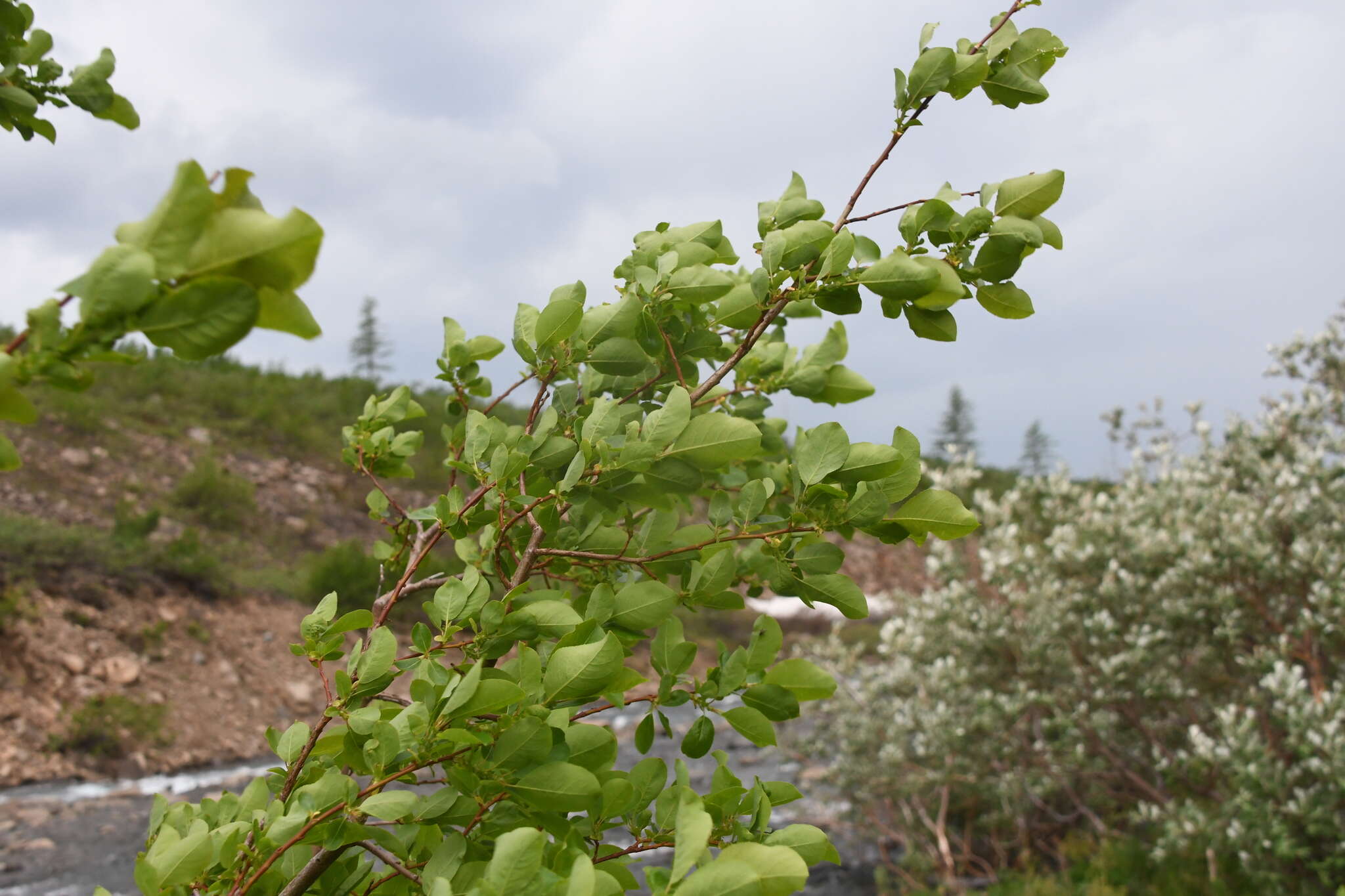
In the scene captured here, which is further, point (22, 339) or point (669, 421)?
point (669, 421)

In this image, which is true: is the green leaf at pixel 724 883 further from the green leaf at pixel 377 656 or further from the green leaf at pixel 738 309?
the green leaf at pixel 738 309

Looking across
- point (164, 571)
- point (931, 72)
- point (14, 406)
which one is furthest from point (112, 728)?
point (931, 72)

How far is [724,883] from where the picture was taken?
698 millimetres

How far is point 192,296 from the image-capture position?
574 mm

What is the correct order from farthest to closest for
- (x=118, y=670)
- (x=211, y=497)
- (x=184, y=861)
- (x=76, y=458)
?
(x=211, y=497) → (x=76, y=458) → (x=118, y=670) → (x=184, y=861)

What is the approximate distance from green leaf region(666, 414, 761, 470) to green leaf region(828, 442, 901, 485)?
0.11 m

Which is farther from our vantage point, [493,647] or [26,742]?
[26,742]

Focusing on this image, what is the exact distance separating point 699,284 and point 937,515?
1.38 ft

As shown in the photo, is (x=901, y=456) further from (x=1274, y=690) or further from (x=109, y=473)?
(x=109, y=473)

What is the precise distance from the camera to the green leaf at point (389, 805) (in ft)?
2.80

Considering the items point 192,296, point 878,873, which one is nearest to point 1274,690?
point 878,873

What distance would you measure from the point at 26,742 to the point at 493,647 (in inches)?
359

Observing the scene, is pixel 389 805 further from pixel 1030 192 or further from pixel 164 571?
pixel 164 571

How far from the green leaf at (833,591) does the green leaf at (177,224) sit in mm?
715
